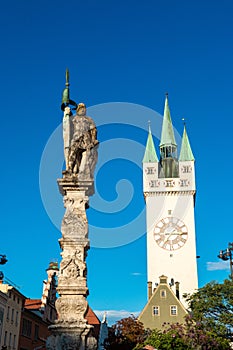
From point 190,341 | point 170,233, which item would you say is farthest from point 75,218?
point 170,233

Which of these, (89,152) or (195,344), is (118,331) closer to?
(195,344)

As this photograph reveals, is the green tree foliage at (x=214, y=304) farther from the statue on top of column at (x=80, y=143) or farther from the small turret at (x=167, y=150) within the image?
the small turret at (x=167, y=150)

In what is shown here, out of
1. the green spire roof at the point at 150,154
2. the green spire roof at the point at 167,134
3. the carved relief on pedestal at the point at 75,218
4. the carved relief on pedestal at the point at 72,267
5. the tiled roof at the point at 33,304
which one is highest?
the green spire roof at the point at 167,134

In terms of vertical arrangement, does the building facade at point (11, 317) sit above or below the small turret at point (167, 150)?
below

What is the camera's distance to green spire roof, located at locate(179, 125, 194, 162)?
75.7m

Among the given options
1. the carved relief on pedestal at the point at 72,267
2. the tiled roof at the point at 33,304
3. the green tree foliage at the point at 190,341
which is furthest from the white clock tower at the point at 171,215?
the carved relief on pedestal at the point at 72,267

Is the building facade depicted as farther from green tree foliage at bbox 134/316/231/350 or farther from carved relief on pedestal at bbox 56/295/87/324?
carved relief on pedestal at bbox 56/295/87/324

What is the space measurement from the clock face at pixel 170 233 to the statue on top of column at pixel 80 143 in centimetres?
5854

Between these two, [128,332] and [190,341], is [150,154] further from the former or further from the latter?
[190,341]

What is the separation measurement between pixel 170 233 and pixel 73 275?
198 feet

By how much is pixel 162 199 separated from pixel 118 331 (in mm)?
34113

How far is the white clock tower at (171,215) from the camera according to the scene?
2576 inches

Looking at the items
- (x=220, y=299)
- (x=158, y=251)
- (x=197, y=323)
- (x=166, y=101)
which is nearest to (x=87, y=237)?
(x=197, y=323)

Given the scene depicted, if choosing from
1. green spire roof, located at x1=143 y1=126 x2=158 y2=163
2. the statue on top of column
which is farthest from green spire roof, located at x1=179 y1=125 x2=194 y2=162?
the statue on top of column
